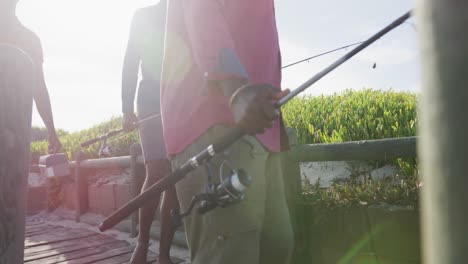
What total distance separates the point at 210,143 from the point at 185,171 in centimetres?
13

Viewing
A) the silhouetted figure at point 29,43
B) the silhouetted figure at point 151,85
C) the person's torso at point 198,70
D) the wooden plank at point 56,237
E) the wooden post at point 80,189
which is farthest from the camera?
the wooden post at point 80,189

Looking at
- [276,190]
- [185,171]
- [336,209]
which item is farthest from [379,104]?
[185,171]

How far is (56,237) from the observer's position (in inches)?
218

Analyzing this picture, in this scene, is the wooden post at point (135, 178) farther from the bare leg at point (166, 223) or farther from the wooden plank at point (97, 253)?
the bare leg at point (166, 223)

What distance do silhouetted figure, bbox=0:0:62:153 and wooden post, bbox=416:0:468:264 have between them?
2.31m

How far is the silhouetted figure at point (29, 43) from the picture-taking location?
2.84 m

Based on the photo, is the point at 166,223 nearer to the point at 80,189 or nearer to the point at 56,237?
the point at 56,237

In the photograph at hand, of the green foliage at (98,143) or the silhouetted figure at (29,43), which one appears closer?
the silhouetted figure at (29,43)

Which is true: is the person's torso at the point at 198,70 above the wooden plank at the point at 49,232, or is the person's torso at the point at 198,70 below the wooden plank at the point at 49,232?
above

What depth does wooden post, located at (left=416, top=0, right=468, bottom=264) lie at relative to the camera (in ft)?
1.15

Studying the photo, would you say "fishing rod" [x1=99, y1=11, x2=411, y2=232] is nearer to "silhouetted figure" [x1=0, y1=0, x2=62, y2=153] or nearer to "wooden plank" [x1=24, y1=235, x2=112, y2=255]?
"silhouetted figure" [x1=0, y1=0, x2=62, y2=153]

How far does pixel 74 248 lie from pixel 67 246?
205mm

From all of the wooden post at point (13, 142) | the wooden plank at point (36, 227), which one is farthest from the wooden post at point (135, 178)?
the wooden post at point (13, 142)

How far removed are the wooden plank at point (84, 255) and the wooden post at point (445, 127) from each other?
13.7ft
